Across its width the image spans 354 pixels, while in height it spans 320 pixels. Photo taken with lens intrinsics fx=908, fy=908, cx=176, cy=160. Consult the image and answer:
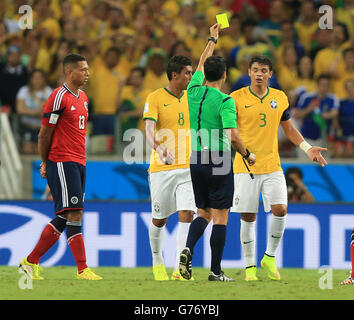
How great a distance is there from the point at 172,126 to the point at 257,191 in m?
1.07

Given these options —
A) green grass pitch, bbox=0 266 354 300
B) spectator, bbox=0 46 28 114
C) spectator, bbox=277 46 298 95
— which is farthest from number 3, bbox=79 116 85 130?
spectator, bbox=277 46 298 95

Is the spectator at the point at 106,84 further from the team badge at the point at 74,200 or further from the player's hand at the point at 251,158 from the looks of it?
the player's hand at the point at 251,158

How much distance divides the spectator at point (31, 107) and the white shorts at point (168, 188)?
4057mm

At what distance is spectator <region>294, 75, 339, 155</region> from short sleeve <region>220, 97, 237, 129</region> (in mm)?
4923

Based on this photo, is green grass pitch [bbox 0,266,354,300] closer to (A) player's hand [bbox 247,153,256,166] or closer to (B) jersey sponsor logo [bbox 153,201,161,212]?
(B) jersey sponsor logo [bbox 153,201,161,212]

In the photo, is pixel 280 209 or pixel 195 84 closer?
pixel 195 84

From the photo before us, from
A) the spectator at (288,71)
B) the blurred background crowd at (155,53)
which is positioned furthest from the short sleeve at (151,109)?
the spectator at (288,71)

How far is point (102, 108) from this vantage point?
44.5 ft

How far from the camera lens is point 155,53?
14.0m

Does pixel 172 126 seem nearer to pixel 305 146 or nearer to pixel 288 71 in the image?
pixel 305 146

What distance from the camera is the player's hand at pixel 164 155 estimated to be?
28.5 ft

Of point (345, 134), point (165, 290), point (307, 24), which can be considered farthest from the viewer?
point (307, 24)

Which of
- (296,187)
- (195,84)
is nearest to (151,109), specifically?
(195,84)

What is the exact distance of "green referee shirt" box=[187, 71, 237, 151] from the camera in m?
8.25
